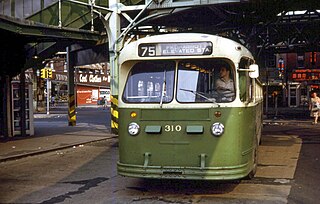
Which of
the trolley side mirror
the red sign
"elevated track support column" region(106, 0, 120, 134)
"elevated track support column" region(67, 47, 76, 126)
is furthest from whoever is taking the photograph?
the red sign

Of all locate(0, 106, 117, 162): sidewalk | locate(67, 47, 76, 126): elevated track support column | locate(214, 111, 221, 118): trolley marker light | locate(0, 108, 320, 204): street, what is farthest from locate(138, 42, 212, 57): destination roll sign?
locate(67, 47, 76, 126): elevated track support column

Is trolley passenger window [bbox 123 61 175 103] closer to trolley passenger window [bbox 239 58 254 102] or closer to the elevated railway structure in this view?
trolley passenger window [bbox 239 58 254 102]

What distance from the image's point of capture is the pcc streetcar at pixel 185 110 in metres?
7.62

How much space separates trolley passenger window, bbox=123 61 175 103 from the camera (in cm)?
794

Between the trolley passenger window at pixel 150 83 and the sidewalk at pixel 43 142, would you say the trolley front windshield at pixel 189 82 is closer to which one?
the trolley passenger window at pixel 150 83

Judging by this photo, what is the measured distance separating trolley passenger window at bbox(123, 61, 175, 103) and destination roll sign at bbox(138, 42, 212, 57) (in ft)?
0.62

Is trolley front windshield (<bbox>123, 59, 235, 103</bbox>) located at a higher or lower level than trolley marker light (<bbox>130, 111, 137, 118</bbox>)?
higher

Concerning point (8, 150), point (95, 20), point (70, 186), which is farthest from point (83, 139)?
point (70, 186)

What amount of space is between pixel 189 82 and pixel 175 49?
0.62m

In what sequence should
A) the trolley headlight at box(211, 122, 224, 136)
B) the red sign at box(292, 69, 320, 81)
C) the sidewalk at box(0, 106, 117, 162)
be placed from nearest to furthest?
the trolley headlight at box(211, 122, 224, 136) → the sidewalk at box(0, 106, 117, 162) → the red sign at box(292, 69, 320, 81)

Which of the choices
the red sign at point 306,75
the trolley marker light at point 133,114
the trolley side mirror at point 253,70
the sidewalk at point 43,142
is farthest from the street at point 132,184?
the red sign at point 306,75

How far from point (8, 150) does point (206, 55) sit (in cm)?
865

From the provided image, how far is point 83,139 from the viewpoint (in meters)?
17.3

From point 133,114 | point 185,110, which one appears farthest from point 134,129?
point 185,110
